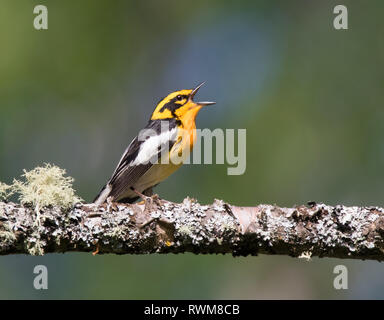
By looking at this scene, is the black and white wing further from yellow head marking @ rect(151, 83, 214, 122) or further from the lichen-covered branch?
the lichen-covered branch

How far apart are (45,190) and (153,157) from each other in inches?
87.8

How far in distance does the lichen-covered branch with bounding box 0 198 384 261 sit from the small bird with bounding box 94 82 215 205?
1.78 m

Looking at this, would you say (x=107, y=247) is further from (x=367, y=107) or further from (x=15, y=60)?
(x=367, y=107)

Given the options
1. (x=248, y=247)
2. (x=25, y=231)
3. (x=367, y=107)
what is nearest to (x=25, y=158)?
(x=25, y=231)

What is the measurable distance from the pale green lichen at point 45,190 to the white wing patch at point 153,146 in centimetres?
198

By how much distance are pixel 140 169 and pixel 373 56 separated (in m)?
4.04

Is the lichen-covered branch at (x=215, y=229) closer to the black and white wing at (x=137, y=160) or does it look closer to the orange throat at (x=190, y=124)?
the black and white wing at (x=137, y=160)

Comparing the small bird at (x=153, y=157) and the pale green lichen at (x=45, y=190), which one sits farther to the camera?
the small bird at (x=153, y=157)

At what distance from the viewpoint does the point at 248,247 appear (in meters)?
3.98

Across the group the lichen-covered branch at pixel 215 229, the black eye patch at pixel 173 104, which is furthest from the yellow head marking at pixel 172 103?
the lichen-covered branch at pixel 215 229

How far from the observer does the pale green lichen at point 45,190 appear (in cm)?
380

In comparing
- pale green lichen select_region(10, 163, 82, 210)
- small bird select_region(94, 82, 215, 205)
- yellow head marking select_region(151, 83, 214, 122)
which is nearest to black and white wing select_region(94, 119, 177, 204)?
small bird select_region(94, 82, 215, 205)

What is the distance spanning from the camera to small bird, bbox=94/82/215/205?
19.3 ft

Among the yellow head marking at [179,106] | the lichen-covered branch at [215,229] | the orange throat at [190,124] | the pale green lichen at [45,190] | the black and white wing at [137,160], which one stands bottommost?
the lichen-covered branch at [215,229]
